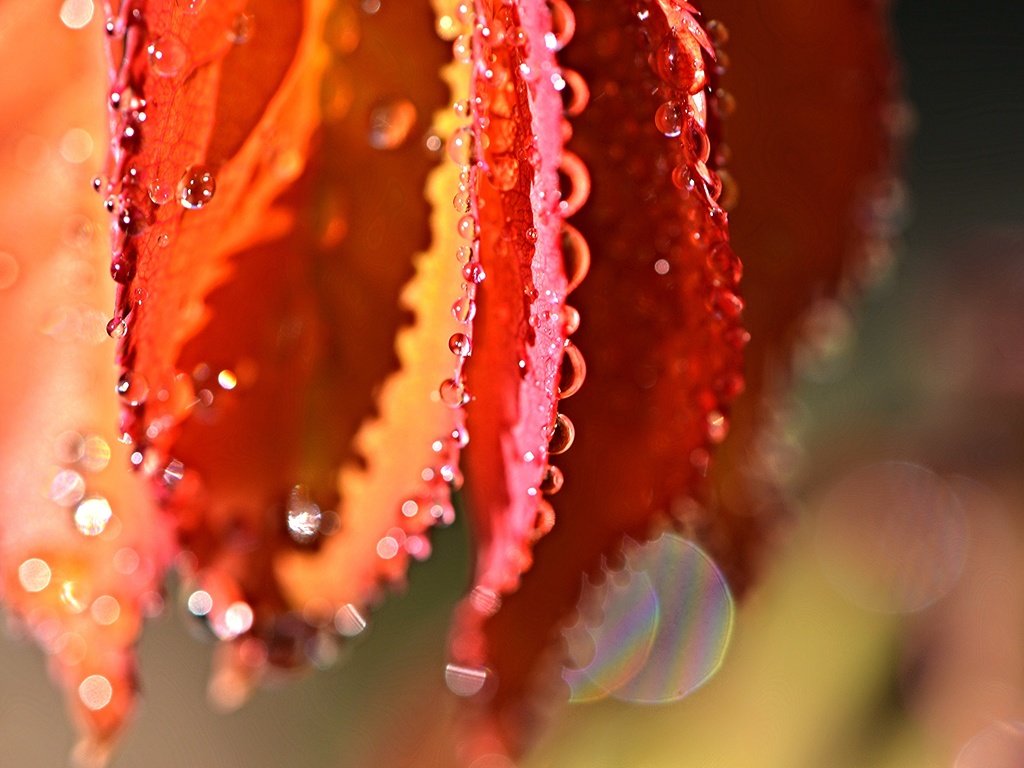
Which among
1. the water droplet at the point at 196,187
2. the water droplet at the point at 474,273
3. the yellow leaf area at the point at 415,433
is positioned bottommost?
the yellow leaf area at the point at 415,433

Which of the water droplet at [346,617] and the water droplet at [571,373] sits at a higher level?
the water droplet at [571,373]

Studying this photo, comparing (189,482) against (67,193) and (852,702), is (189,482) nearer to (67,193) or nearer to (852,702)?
(67,193)

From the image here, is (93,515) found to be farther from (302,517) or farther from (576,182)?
(576,182)

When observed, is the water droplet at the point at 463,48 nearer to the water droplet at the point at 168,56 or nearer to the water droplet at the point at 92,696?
the water droplet at the point at 168,56

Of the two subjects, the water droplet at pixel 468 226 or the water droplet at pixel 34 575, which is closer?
the water droplet at pixel 468 226

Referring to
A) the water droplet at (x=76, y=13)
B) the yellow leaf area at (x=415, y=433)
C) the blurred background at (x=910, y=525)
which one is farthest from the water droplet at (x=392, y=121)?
the blurred background at (x=910, y=525)

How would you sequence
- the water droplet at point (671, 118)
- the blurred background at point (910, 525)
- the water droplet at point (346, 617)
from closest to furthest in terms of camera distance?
the water droplet at point (671, 118) < the water droplet at point (346, 617) < the blurred background at point (910, 525)

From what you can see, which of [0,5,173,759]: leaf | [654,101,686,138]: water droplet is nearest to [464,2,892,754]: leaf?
[654,101,686,138]: water droplet
